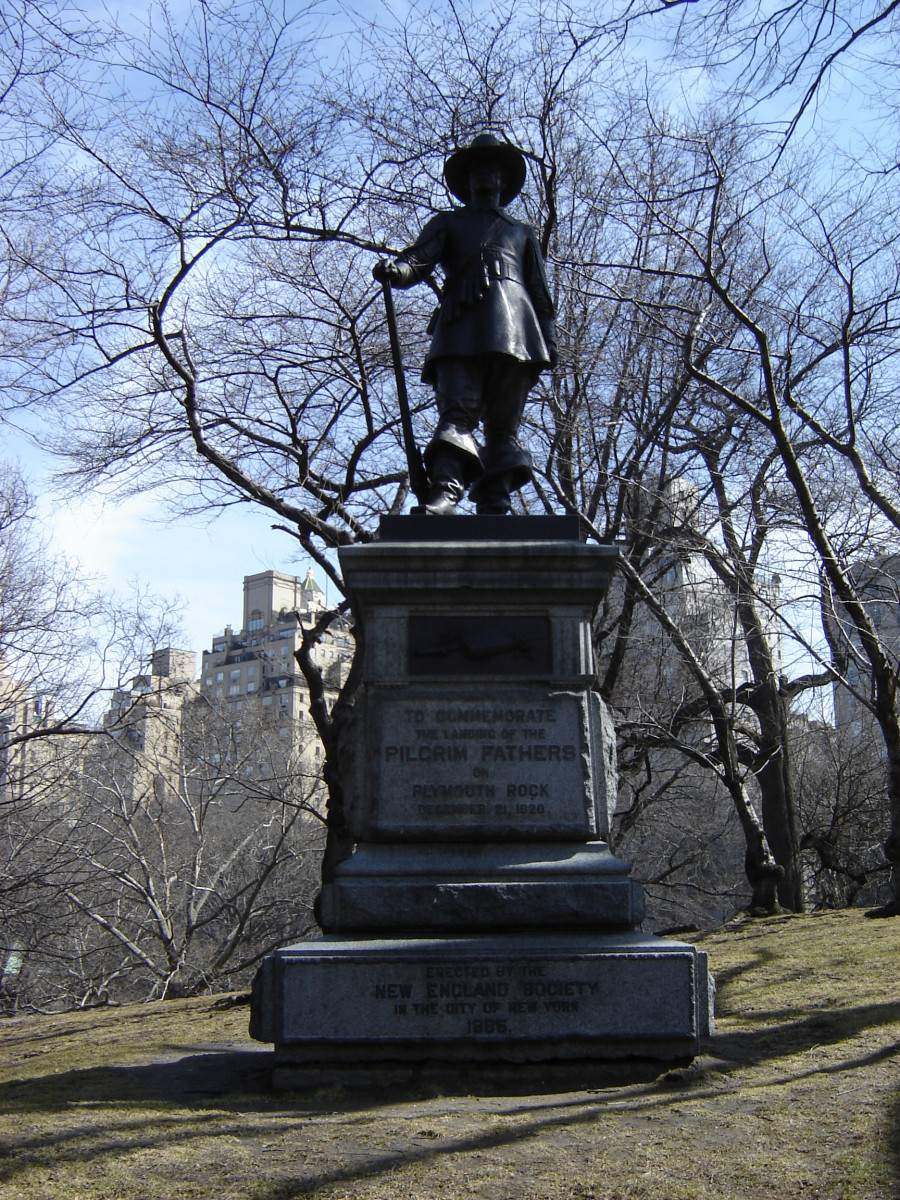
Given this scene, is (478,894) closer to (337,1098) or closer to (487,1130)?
(337,1098)

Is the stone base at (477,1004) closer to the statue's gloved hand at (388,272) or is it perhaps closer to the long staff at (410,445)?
the long staff at (410,445)

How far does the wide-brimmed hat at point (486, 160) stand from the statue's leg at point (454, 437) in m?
1.21

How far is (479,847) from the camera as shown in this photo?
5738 mm

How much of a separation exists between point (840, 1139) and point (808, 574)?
355 inches

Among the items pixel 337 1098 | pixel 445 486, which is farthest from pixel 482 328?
pixel 337 1098

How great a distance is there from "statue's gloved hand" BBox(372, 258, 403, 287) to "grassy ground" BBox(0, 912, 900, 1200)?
13.7 ft

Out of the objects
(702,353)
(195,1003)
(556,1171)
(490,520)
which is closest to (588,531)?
(702,353)

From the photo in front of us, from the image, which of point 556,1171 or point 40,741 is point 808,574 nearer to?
point 556,1171

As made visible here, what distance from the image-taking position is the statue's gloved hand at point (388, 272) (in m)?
6.48

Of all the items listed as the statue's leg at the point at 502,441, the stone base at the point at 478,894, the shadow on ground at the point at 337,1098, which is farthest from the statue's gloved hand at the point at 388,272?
the shadow on ground at the point at 337,1098

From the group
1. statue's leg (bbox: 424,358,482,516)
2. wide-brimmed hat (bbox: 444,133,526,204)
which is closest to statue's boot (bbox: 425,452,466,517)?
statue's leg (bbox: 424,358,482,516)

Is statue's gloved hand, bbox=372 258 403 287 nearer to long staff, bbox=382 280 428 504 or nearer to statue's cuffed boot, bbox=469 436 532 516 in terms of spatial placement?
long staff, bbox=382 280 428 504

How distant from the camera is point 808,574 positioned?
40.6ft

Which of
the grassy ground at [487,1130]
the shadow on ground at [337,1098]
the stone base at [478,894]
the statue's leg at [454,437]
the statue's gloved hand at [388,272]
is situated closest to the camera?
the grassy ground at [487,1130]
